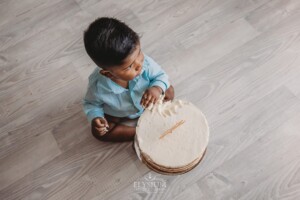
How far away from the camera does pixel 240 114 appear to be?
3.50 ft

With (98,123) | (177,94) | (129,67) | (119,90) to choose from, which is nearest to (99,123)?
(98,123)

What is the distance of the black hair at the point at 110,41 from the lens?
0.70 m

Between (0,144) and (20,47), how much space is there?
377mm

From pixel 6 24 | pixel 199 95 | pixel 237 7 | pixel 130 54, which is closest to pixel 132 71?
pixel 130 54

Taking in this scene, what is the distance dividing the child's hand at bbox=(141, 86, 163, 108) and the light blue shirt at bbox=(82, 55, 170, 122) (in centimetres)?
3

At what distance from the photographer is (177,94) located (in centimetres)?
111

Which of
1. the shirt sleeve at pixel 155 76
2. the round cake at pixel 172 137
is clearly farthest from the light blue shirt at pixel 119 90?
the round cake at pixel 172 137

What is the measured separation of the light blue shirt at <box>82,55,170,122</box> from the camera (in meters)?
0.86

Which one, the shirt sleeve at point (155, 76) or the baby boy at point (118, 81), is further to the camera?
the shirt sleeve at point (155, 76)

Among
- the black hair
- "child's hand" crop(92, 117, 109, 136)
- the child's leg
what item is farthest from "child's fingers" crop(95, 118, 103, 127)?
the black hair

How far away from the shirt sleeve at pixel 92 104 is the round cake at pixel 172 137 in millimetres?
166

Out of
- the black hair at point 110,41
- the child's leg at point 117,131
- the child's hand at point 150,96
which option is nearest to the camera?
the black hair at point 110,41

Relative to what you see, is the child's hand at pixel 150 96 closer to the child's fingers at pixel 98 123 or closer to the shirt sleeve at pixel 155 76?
the shirt sleeve at pixel 155 76

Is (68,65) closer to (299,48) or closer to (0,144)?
(0,144)
